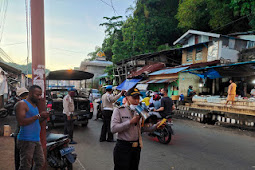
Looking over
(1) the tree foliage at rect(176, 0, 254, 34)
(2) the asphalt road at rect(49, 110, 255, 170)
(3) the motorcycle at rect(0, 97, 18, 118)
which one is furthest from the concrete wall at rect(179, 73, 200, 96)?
(3) the motorcycle at rect(0, 97, 18, 118)

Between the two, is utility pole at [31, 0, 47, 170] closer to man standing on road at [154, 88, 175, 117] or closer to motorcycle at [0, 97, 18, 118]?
man standing on road at [154, 88, 175, 117]

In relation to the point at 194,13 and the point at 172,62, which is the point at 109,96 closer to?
the point at 172,62

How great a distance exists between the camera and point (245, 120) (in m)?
8.22

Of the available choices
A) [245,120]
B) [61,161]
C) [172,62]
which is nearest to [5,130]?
[61,161]

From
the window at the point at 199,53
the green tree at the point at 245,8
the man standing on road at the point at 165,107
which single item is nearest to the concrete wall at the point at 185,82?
the window at the point at 199,53

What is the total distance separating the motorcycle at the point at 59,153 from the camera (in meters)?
3.42

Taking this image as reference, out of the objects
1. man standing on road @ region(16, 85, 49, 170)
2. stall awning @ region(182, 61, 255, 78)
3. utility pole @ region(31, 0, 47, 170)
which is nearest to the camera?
man standing on road @ region(16, 85, 49, 170)

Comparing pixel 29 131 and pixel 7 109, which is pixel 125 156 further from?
pixel 7 109

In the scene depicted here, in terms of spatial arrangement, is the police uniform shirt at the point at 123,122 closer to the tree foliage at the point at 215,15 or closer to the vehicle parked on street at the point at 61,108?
the vehicle parked on street at the point at 61,108

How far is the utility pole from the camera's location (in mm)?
3324

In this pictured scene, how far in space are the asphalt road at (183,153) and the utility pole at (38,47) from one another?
5.47 feet

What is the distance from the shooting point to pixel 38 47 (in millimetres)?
3359

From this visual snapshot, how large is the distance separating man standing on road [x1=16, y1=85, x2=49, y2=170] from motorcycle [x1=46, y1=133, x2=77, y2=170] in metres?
0.53

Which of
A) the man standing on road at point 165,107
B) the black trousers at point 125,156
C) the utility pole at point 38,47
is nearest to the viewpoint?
the black trousers at point 125,156
